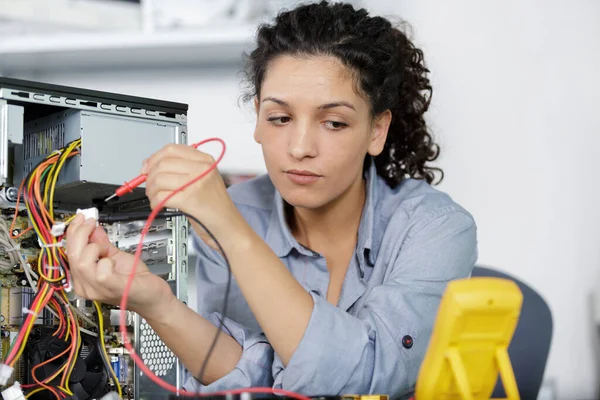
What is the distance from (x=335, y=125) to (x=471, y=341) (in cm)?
58

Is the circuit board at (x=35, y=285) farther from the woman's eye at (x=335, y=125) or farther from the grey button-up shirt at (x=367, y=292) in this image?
the woman's eye at (x=335, y=125)

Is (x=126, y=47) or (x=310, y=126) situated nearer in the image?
(x=310, y=126)

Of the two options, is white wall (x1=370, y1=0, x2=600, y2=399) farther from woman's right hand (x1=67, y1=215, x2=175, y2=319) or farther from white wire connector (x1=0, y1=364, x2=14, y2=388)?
white wire connector (x1=0, y1=364, x2=14, y2=388)

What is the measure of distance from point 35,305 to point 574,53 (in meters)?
1.81

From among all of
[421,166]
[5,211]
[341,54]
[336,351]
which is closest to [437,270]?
[336,351]

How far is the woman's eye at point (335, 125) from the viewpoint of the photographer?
115 cm

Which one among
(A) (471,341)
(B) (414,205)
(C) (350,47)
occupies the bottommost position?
(A) (471,341)

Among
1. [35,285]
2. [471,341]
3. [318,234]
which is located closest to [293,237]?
[318,234]

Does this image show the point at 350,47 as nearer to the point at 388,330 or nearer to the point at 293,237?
the point at 293,237

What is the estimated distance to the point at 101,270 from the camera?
32.7 inches

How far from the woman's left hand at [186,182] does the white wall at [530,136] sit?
4.28 feet

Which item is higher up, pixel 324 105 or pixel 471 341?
pixel 324 105

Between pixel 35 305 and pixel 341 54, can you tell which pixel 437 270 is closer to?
pixel 341 54

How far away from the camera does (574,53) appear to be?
6.99ft
